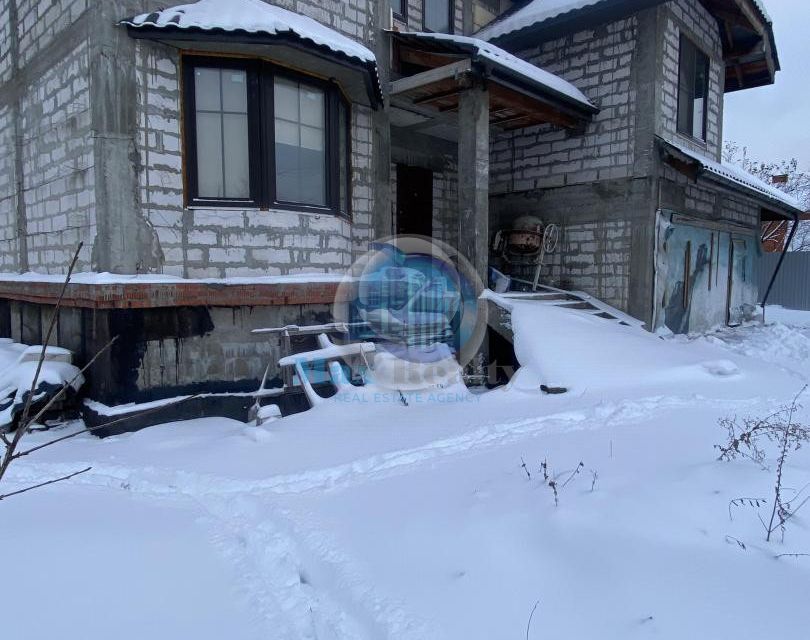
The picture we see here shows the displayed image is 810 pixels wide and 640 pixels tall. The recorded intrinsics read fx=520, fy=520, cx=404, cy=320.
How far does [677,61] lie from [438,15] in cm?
394

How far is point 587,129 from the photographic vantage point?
329 inches

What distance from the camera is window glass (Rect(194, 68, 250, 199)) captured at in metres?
5.20

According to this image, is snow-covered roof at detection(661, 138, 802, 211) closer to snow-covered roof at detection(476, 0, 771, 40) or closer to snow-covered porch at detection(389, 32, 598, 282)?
snow-covered porch at detection(389, 32, 598, 282)

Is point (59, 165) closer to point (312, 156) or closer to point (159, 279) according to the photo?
point (159, 279)

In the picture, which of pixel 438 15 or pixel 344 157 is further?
pixel 438 15

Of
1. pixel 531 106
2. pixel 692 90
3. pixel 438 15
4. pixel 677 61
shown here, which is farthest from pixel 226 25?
pixel 692 90

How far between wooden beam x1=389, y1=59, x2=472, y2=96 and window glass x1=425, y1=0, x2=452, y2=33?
2.08 m

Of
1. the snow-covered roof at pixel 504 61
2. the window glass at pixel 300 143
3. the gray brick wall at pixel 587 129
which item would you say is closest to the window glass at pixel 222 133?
the window glass at pixel 300 143

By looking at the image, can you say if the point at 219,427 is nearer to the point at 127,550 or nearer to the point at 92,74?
the point at 127,550

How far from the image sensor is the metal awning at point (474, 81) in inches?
250

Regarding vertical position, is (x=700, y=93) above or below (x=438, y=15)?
below

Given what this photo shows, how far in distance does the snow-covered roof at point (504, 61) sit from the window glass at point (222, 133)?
2598 mm

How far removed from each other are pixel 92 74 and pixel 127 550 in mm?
4374

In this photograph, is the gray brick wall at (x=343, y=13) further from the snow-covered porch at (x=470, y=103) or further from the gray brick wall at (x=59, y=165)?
the gray brick wall at (x=59, y=165)
